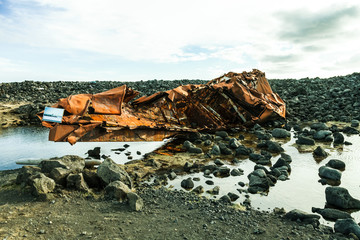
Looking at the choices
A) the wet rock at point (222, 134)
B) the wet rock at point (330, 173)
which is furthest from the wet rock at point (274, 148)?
the wet rock at point (330, 173)

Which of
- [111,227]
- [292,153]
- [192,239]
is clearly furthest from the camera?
[292,153]

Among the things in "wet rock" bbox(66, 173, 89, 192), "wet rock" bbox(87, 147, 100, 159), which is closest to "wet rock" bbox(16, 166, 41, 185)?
"wet rock" bbox(66, 173, 89, 192)

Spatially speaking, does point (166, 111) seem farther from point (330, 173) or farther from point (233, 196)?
point (330, 173)

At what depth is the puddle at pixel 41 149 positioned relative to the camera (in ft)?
21.9

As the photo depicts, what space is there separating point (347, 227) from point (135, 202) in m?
2.76

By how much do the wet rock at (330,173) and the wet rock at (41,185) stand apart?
16.7ft

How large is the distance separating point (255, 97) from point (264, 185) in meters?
5.48

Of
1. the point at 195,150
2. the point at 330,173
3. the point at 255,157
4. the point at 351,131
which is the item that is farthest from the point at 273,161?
the point at 351,131

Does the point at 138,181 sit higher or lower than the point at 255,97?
lower

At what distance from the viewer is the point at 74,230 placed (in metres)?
3.21

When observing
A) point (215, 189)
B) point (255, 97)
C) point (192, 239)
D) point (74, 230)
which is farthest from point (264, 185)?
point (255, 97)

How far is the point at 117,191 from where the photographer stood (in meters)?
4.04

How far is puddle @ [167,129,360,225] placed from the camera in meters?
4.14

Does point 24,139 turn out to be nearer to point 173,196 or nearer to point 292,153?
point 173,196
